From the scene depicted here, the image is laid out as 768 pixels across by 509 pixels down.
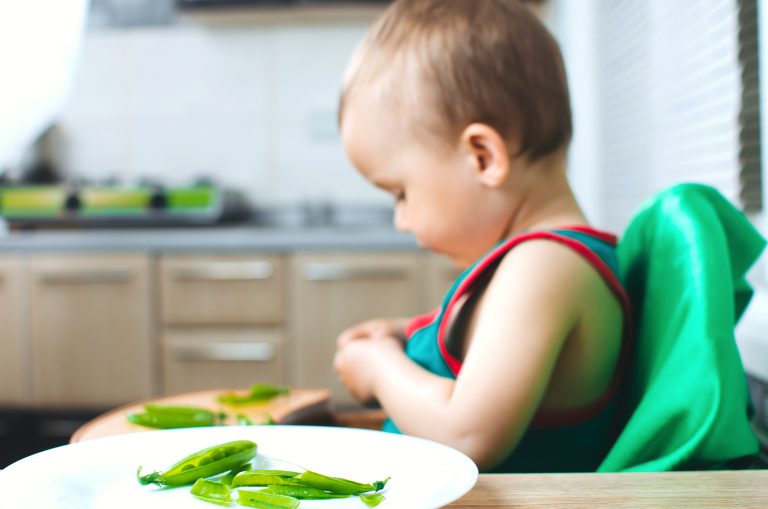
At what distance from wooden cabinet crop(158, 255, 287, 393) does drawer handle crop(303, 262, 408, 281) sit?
119mm

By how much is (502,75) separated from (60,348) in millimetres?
2776

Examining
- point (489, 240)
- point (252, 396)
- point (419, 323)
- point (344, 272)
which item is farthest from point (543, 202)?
point (344, 272)

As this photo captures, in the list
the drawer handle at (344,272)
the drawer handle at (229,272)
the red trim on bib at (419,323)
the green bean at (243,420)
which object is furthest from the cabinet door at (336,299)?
the green bean at (243,420)

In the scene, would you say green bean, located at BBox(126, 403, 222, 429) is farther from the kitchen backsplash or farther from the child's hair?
the kitchen backsplash

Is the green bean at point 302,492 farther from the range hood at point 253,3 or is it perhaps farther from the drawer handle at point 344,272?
the range hood at point 253,3

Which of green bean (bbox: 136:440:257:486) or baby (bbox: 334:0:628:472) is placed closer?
green bean (bbox: 136:440:257:486)

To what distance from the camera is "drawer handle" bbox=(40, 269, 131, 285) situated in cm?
310

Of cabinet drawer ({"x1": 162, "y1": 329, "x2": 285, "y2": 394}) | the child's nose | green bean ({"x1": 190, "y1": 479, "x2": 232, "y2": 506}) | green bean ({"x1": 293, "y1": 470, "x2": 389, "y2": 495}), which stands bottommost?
cabinet drawer ({"x1": 162, "y1": 329, "x2": 285, "y2": 394})

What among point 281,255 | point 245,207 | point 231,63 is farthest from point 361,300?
point 231,63

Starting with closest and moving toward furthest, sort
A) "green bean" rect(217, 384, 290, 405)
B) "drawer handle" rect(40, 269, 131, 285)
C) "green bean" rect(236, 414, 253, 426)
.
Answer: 1. "green bean" rect(236, 414, 253, 426)
2. "green bean" rect(217, 384, 290, 405)
3. "drawer handle" rect(40, 269, 131, 285)

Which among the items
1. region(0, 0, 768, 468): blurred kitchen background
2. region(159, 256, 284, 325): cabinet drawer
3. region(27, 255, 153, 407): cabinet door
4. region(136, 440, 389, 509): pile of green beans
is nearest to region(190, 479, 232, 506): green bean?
region(136, 440, 389, 509): pile of green beans

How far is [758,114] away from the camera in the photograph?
1.47 metres

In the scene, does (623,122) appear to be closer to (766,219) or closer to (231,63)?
(766,219)

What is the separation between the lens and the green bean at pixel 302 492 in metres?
0.44
